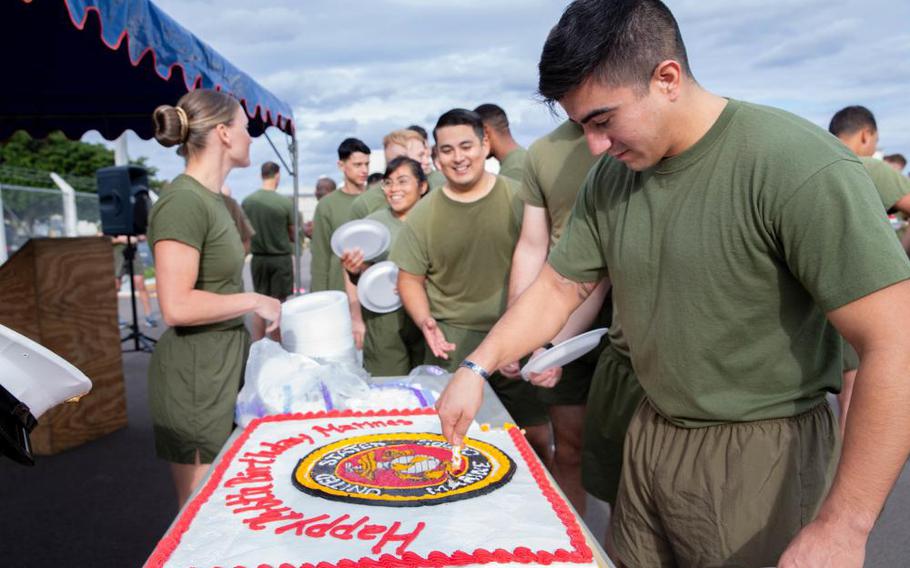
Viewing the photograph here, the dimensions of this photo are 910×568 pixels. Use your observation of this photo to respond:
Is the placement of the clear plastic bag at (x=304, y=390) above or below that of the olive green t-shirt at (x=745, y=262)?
below

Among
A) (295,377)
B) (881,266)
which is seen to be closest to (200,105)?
(295,377)

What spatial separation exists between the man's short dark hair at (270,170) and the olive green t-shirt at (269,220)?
406mm

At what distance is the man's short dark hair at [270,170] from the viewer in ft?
25.4

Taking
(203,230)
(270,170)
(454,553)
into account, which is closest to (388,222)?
(203,230)

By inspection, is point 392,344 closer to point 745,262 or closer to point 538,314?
point 538,314

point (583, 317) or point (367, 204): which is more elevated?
point (367, 204)

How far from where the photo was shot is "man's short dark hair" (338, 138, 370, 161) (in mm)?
5469

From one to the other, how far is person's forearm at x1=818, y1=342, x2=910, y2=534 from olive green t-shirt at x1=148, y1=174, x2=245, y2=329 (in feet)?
6.11

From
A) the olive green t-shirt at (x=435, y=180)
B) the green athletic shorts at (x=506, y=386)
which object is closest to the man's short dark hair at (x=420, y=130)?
the olive green t-shirt at (x=435, y=180)

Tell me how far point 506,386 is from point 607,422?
94 centimetres

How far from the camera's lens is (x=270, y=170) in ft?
25.4

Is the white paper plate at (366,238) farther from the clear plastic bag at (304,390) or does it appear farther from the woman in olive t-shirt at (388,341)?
the clear plastic bag at (304,390)

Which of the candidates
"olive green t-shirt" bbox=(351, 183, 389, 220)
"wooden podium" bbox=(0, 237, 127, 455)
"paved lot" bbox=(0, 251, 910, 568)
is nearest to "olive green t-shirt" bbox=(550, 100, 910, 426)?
"paved lot" bbox=(0, 251, 910, 568)

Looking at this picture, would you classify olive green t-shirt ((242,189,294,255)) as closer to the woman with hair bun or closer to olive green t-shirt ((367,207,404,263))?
olive green t-shirt ((367,207,404,263))
